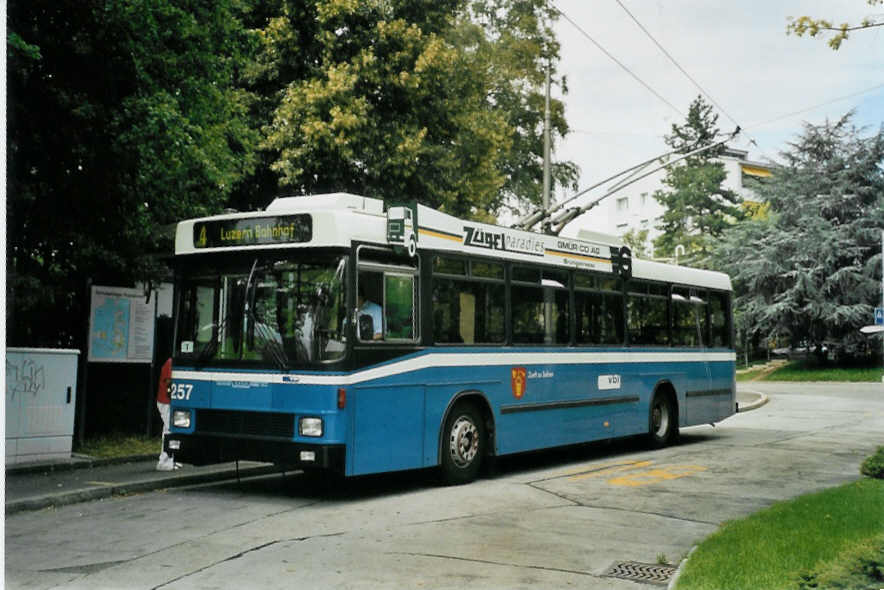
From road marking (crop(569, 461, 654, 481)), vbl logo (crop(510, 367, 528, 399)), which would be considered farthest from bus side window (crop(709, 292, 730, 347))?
vbl logo (crop(510, 367, 528, 399))

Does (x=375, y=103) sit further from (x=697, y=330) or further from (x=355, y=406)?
(x=355, y=406)

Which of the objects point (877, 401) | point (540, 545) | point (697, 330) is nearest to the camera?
point (540, 545)

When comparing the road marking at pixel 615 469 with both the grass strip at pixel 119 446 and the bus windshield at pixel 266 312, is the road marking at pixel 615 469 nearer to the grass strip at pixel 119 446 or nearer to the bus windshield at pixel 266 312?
the bus windshield at pixel 266 312

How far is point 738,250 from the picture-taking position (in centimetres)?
4975

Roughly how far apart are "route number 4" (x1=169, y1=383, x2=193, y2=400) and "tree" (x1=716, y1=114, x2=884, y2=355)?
39.4m

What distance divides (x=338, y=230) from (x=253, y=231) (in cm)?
103

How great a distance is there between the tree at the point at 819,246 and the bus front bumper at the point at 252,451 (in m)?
39.3

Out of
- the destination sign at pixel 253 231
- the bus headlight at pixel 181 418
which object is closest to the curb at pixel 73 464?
the bus headlight at pixel 181 418

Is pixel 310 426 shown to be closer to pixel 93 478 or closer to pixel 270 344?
pixel 270 344

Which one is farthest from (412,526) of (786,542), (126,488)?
(126,488)

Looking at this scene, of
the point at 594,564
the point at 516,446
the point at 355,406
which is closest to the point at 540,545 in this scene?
the point at 594,564

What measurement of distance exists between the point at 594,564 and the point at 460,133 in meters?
19.0

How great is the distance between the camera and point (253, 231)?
10.2 metres

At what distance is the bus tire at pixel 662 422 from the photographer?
15.9m
